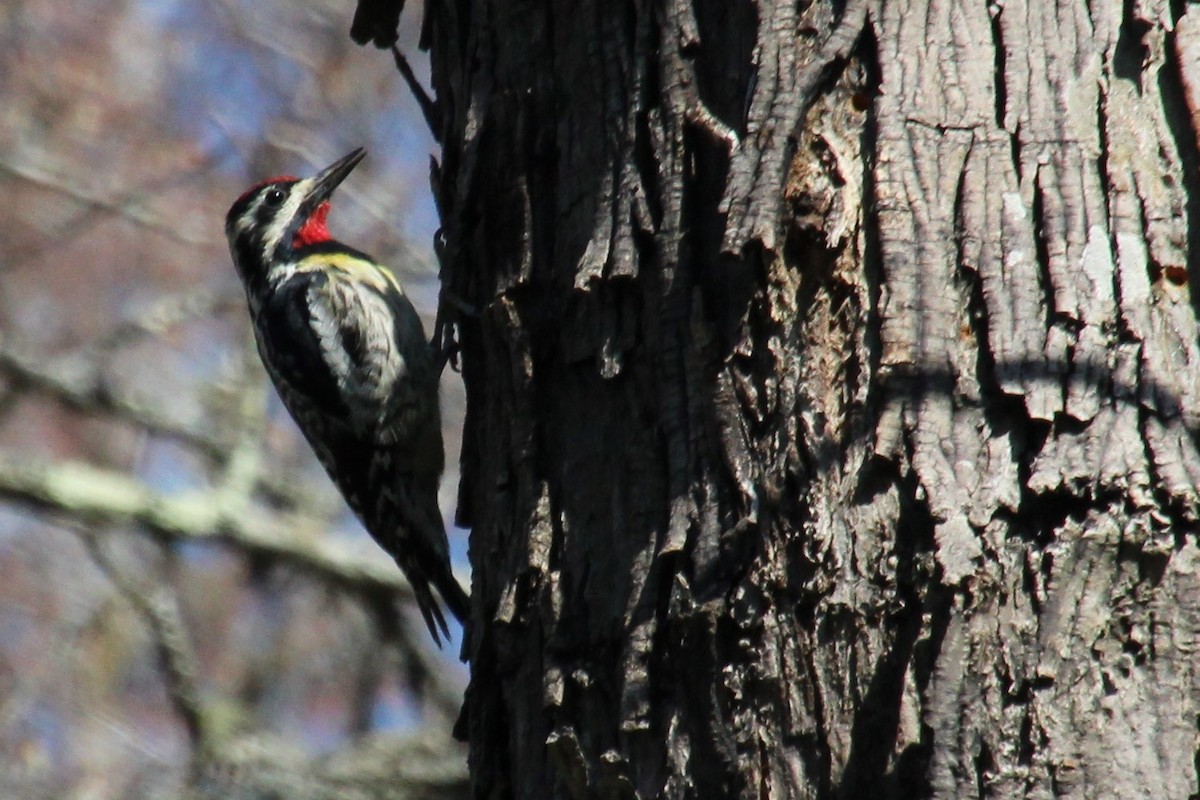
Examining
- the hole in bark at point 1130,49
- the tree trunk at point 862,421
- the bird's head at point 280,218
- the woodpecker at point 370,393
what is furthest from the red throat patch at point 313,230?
the hole in bark at point 1130,49

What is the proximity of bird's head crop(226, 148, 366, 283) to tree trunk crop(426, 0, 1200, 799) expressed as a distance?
10.8 ft

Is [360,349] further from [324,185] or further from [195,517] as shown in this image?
[195,517]

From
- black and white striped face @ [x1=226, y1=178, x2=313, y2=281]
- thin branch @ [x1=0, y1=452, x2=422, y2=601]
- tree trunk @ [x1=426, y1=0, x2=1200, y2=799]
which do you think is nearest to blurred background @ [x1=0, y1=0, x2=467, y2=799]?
thin branch @ [x1=0, y1=452, x2=422, y2=601]

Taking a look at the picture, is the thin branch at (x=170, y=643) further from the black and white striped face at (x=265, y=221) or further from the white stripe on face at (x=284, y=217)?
the white stripe on face at (x=284, y=217)

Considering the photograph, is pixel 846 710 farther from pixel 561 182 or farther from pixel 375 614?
pixel 375 614

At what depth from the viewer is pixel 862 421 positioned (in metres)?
2.43

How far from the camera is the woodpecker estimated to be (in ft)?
18.1

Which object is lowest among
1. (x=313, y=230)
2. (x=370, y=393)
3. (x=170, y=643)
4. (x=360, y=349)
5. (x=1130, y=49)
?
(x=1130, y=49)

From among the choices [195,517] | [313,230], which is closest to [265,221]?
[313,230]

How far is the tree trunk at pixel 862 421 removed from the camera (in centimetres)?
225

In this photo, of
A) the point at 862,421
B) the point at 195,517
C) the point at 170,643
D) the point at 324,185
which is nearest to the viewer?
the point at 862,421

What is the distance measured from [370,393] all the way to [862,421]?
335cm

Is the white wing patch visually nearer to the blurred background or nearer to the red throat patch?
the red throat patch

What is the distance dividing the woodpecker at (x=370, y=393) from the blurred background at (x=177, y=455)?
2668 millimetres
